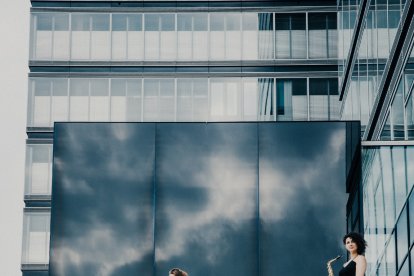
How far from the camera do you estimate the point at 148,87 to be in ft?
126

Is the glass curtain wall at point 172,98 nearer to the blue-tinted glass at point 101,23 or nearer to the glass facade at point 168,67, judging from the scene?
the glass facade at point 168,67

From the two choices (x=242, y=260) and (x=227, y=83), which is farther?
(x=227, y=83)

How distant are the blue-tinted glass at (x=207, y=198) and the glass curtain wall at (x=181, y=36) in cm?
1856

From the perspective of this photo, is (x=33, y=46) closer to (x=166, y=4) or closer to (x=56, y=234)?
(x=166, y=4)

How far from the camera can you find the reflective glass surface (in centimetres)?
1919

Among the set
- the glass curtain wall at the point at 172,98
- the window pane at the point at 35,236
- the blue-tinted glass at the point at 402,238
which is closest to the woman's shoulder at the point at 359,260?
the blue-tinted glass at the point at 402,238

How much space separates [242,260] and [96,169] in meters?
3.49

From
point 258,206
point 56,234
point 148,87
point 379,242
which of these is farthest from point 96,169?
point 148,87

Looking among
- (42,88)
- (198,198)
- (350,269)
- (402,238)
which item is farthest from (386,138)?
(42,88)

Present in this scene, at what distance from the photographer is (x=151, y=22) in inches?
1522

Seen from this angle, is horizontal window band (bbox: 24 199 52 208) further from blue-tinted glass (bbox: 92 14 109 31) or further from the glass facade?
blue-tinted glass (bbox: 92 14 109 31)

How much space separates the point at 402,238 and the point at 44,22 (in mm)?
26034

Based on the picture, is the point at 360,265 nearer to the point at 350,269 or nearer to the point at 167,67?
the point at 350,269

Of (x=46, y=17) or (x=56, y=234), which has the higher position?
(x=46, y=17)
